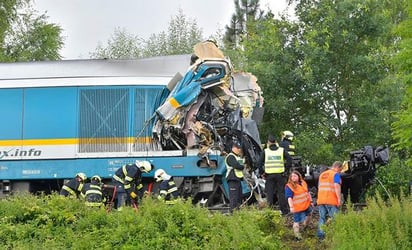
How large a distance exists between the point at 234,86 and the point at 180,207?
19.0ft

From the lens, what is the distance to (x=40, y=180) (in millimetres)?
13766

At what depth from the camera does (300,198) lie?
10953 mm

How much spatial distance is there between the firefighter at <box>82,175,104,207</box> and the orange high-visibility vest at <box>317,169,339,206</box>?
3.64m

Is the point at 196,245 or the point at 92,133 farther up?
the point at 92,133

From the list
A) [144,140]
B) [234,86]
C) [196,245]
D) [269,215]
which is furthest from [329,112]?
[196,245]

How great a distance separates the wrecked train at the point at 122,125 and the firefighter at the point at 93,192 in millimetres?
1070

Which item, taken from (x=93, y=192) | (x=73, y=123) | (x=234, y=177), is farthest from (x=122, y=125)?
(x=234, y=177)

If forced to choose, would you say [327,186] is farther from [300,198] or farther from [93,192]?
[93,192]

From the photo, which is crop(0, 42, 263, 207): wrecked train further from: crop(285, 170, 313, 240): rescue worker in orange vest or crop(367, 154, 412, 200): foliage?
crop(367, 154, 412, 200): foliage

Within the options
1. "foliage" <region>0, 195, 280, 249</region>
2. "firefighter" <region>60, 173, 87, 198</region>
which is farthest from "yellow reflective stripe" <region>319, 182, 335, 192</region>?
"firefighter" <region>60, 173, 87, 198</region>

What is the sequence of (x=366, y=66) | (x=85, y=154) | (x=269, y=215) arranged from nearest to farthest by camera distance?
1. (x=269, y=215)
2. (x=85, y=154)
3. (x=366, y=66)

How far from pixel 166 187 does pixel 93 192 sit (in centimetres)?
128

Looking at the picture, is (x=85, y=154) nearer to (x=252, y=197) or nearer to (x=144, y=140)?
(x=144, y=140)

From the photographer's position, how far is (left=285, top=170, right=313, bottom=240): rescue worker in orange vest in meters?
10.9
